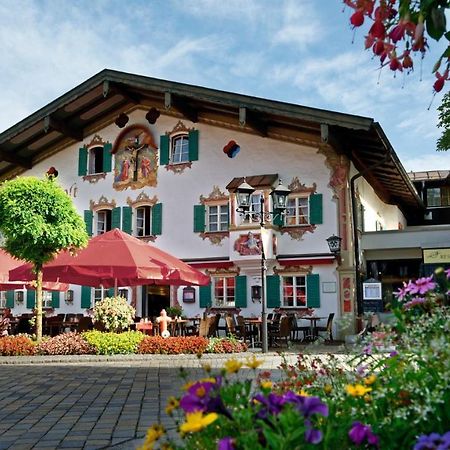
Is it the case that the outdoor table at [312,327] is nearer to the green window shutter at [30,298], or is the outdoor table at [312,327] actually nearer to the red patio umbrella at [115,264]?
the red patio umbrella at [115,264]

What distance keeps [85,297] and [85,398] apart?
1427 cm

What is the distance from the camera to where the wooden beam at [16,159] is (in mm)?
22734

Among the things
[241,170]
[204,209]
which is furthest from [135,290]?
[241,170]

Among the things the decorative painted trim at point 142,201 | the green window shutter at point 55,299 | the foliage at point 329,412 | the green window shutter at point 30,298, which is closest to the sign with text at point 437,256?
the decorative painted trim at point 142,201

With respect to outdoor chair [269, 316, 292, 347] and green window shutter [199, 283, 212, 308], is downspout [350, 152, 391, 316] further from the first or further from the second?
green window shutter [199, 283, 212, 308]

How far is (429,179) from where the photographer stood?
3084cm

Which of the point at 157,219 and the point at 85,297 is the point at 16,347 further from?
the point at 157,219

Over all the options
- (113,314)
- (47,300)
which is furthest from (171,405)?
(47,300)

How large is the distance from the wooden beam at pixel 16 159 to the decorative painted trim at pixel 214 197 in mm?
7744

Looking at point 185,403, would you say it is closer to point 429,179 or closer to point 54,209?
point 54,209

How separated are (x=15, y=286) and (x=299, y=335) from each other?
8380mm

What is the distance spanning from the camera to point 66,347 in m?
13.1

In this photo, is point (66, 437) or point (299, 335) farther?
point (299, 335)

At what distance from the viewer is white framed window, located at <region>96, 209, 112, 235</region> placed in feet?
73.5
